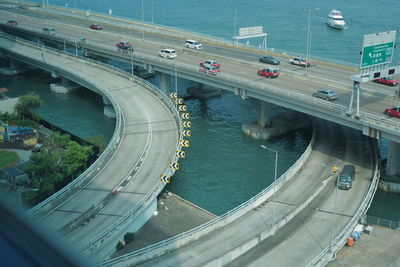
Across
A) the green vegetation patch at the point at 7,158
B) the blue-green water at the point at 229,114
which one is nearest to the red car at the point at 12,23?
the blue-green water at the point at 229,114

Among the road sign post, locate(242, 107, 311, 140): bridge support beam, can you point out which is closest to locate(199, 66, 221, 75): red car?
locate(242, 107, 311, 140): bridge support beam

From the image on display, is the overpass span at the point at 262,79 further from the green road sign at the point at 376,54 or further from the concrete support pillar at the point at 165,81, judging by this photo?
the green road sign at the point at 376,54

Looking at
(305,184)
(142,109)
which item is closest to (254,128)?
(142,109)

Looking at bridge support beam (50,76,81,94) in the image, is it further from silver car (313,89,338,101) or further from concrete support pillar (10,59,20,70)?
silver car (313,89,338,101)

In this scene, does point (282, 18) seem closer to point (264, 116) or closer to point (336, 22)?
point (336, 22)

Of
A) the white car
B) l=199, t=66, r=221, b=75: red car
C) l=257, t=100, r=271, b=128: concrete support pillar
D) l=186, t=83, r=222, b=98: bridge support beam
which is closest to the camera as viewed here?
l=257, t=100, r=271, b=128: concrete support pillar
